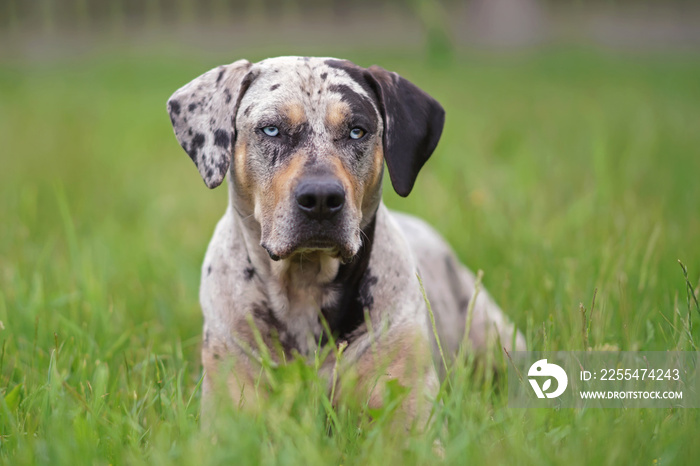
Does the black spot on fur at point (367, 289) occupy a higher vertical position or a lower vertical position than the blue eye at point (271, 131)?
lower

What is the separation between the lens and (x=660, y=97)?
1039 cm

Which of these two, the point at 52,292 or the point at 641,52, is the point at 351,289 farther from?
the point at 641,52

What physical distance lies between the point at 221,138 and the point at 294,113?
373mm

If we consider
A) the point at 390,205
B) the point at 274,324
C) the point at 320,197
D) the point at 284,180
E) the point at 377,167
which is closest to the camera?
the point at 320,197

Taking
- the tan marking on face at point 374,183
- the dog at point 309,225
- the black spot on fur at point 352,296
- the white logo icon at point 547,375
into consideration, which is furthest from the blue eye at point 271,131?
the white logo icon at point 547,375

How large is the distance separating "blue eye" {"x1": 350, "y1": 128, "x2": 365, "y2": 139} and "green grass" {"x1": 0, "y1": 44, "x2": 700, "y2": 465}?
1.13 metres

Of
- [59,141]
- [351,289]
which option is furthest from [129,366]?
[59,141]

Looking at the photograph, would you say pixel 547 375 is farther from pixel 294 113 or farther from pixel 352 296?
pixel 294 113

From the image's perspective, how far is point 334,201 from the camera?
9.77 feet

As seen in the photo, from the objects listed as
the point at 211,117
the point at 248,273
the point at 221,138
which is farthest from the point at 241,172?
the point at 248,273

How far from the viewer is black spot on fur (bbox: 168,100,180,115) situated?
11.4 ft

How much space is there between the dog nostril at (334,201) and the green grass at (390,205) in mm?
698

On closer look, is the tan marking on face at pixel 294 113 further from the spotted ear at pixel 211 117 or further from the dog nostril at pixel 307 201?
the dog nostril at pixel 307 201

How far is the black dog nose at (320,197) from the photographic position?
2945mm
